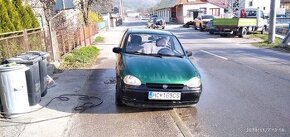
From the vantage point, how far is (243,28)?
25.8 metres

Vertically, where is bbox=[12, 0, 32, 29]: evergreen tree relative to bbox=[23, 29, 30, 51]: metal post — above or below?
above

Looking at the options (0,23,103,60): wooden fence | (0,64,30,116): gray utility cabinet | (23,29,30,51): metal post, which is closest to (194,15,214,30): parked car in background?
(0,23,103,60): wooden fence

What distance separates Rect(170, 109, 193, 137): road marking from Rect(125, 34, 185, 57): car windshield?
1474 mm

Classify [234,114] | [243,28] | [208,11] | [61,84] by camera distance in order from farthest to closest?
[208,11]
[243,28]
[61,84]
[234,114]

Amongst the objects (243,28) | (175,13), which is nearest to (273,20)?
(243,28)

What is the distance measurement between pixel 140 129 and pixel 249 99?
9.77 feet

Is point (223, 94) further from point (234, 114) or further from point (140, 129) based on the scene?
point (140, 129)

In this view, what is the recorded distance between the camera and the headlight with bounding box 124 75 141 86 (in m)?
5.55

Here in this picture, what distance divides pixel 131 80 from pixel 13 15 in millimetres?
5534

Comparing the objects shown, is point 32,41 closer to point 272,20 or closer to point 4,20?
point 4,20

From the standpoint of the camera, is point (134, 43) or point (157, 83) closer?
point (157, 83)

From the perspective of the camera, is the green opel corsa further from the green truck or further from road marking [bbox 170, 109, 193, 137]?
the green truck

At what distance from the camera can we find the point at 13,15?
30.6ft

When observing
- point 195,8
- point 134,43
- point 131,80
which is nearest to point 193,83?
point 131,80
